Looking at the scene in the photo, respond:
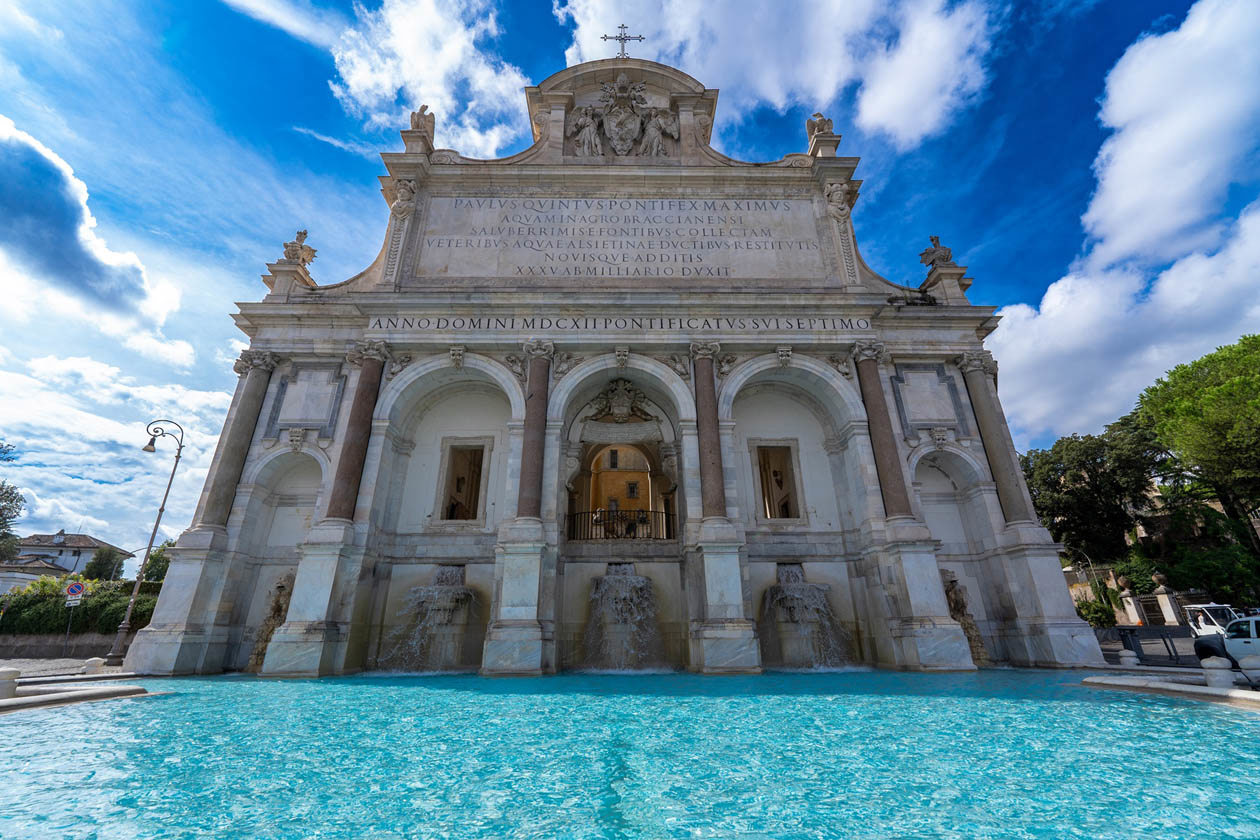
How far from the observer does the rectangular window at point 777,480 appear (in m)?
18.2

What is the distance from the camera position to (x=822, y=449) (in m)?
18.0

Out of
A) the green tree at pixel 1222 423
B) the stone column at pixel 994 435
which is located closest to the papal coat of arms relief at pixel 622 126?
the stone column at pixel 994 435

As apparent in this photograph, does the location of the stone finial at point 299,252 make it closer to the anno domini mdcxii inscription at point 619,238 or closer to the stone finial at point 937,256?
the anno domini mdcxii inscription at point 619,238

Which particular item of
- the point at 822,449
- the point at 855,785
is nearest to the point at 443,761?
the point at 855,785

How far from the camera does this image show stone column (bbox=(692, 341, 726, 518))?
14695mm

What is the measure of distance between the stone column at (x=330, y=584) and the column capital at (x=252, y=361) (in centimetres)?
384

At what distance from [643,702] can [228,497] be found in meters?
14.0

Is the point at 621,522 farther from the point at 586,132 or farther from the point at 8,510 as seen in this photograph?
the point at 8,510

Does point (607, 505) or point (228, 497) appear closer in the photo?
point (228, 497)

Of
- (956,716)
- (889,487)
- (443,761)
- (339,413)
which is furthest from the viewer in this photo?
(339,413)

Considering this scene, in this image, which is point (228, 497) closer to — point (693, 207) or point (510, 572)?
point (510, 572)

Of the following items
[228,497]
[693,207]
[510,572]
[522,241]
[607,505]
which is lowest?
[510,572]

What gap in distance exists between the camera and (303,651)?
12.8 m

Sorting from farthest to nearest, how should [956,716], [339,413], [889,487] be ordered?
[339,413]
[889,487]
[956,716]
